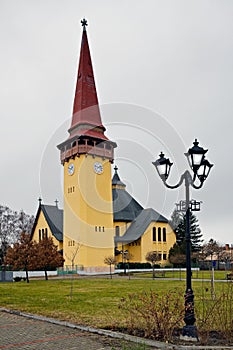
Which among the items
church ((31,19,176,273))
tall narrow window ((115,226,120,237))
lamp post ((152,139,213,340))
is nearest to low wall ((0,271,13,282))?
church ((31,19,176,273))

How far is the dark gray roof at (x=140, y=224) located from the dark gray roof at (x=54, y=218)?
8207mm

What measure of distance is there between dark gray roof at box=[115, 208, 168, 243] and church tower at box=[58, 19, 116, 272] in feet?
25.3

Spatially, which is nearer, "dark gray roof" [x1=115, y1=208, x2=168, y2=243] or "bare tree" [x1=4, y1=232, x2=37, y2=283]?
"bare tree" [x1=4, y1=232, x2=37, y2=283]

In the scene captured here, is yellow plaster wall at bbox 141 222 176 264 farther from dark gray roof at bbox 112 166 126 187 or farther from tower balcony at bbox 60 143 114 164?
tower balcony at bbox 60 143 114 164

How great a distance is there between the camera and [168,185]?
8.84 m

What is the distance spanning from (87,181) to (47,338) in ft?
135

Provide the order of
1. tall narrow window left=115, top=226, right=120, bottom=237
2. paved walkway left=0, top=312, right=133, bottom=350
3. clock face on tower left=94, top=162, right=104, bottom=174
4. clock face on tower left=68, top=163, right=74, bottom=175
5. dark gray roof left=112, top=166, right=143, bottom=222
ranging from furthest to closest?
dark gray roof left=112, top=166, right=143, bottom=222
tall narrow window left=115, top=226, right=120, bottom=237
clock face on tower left=68, top=163, right=74, bottom=175
clock face on tower left=94, top=162, right=104, bottom=174
paved walkway left=0, top=312, right=133, bottom=350

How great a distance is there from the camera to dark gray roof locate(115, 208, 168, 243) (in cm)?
5919

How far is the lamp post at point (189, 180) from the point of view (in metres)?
7.90

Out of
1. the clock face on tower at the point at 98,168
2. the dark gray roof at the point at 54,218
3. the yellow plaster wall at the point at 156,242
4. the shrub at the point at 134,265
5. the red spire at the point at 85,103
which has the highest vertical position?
the red spire at the point at 85,103

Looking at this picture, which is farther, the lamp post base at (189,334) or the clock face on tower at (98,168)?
the clock face on tower at (98,168)

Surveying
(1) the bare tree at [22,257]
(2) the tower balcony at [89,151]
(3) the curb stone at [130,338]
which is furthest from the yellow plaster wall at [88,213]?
(3) the curb stone at [130,338]

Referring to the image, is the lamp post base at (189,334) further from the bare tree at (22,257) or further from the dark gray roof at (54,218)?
the dark gray roof at (54,218)

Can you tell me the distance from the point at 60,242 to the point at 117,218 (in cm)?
913
